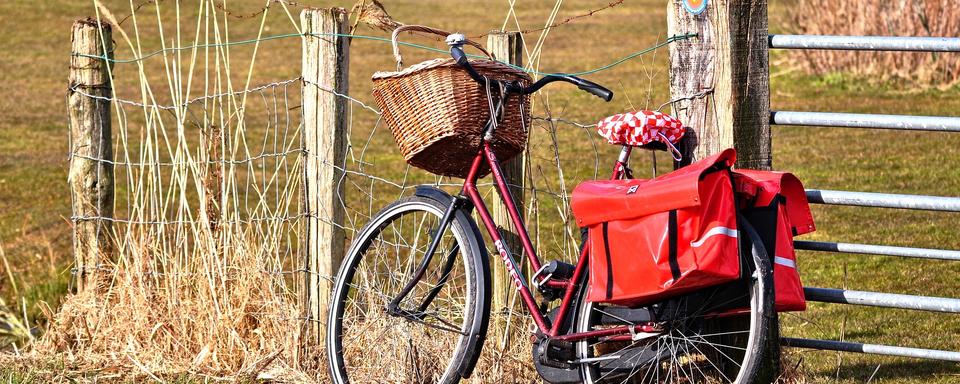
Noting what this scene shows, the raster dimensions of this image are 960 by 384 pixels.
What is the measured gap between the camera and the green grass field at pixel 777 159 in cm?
609

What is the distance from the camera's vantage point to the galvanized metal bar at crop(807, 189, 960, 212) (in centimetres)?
421

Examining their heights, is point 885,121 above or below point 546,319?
above

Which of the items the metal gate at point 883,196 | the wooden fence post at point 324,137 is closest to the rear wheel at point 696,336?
the metal gate at point 883,196

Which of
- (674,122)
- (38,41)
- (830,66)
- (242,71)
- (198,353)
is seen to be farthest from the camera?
(38,41)

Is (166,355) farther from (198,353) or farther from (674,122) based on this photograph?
(674,122)

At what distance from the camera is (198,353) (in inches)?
211

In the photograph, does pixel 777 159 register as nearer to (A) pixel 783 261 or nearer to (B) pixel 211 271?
(B) pixel 211 271

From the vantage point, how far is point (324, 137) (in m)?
5.02

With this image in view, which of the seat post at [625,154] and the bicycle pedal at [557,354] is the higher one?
the seat post at [625,154]

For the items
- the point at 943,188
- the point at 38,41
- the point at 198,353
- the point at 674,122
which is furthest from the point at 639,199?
the point at 38,41

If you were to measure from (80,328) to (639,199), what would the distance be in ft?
9.77

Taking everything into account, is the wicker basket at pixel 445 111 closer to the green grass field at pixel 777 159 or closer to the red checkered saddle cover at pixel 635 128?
the red checkered saddle cover at pixel 635 128

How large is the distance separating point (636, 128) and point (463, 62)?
0.60m

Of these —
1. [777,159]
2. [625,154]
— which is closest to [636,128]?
[625,154]
